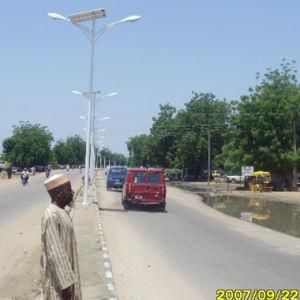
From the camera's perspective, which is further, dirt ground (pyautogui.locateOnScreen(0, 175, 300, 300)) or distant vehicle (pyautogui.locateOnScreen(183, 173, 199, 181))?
distant vehicle (pyautogui.locateOnScreen(183, 173, 199, 181))

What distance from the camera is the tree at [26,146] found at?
443 ft

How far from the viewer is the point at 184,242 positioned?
17109mm

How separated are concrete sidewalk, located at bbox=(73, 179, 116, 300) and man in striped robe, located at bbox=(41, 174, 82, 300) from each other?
13.6 ft

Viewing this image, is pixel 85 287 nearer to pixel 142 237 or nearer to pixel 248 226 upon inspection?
pixel 142 237

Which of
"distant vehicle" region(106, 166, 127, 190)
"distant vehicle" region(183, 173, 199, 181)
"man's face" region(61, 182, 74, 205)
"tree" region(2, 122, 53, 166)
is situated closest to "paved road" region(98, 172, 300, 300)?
"man's face" region(61, 182, 74, 205)

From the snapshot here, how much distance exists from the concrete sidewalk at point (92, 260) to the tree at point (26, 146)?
114 meters

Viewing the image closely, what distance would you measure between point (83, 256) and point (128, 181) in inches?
686

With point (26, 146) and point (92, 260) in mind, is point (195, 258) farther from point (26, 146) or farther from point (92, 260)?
point (26, 146)

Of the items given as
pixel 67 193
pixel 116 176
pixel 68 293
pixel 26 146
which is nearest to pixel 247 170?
pixel 116 176

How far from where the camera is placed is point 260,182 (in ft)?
210

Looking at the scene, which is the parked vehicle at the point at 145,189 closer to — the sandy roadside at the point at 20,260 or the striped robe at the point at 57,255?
the sandy roadside at the point at 20,260

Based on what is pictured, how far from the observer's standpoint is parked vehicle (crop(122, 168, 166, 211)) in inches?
1195

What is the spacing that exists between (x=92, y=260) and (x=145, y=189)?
17.7 m

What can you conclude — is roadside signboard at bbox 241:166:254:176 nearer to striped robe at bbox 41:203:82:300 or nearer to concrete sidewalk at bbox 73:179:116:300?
concrete sidewalk at bbox 73:179:116:300
